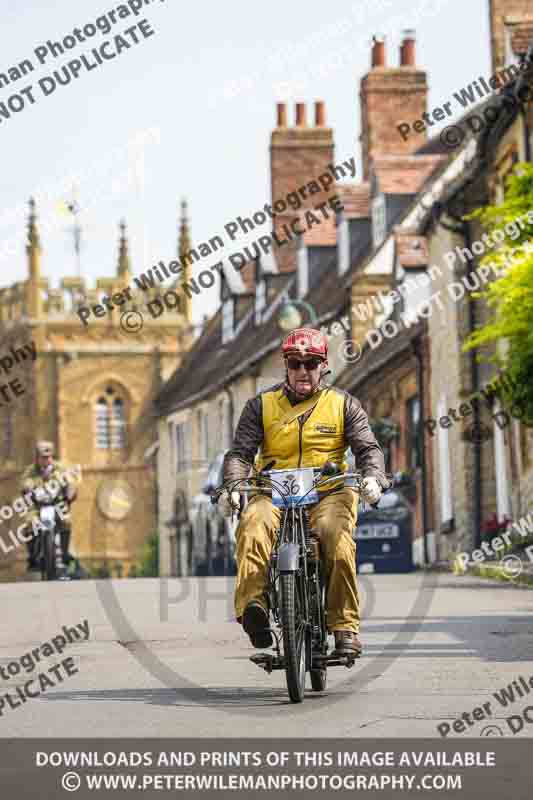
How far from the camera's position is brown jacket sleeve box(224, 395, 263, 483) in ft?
29.8

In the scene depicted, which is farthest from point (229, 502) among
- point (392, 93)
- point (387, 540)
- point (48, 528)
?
point (392, 93)

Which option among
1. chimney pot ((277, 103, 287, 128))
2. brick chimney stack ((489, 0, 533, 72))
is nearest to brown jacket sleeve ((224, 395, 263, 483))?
brick chimney stack ((489, 0, 533, 72))

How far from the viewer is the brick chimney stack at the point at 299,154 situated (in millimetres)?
52438

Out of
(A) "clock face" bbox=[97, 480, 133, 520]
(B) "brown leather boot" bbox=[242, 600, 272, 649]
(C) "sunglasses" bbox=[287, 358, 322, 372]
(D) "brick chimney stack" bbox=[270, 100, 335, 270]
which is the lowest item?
(B) "brown leather boot" bbox=[242, 600, 272, 649]

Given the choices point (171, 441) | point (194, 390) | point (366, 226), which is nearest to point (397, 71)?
point (366, 226)

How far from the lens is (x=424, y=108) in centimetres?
4294

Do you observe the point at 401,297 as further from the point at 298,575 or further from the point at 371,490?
the point at 298,575

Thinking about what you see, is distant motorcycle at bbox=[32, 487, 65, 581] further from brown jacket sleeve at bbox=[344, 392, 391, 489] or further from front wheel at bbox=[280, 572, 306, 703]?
front wheel at bbox=[280, 572, 306, 703]

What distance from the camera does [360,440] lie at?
9.08 metres

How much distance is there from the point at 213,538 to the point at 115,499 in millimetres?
52342

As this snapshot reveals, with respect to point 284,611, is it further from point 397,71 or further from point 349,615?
point 397,71

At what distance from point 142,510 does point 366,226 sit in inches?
2335

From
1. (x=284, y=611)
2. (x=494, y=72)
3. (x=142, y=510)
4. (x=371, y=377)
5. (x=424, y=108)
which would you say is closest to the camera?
(x=284, y=611)

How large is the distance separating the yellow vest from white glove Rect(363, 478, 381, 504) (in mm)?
194
